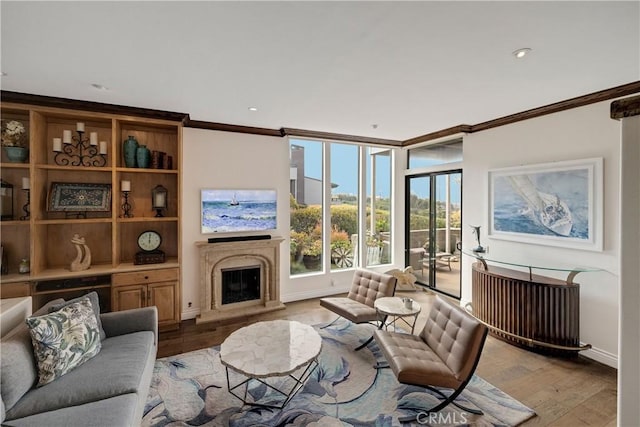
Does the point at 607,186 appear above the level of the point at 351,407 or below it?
above

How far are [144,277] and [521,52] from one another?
14.4 feet

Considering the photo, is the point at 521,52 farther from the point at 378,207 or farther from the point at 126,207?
the point at 126,207

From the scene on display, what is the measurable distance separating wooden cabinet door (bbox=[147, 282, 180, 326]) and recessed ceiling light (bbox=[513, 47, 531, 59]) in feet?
13.9

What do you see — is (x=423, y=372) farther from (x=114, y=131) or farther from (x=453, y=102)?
(x=114, y=131)

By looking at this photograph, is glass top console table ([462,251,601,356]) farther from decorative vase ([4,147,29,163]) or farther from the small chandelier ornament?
decorative vase ([4,147,29,163])

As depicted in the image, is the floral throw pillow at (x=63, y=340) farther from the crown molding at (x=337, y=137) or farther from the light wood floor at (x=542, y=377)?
the crown molding at (x=337, y=137)

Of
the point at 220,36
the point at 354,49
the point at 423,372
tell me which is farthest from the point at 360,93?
the point at 423,372

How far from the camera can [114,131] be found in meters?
3.43

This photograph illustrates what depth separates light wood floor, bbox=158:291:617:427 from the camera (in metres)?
2.22

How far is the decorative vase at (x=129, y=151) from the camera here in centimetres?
362

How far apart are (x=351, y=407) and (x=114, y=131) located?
3.91 m

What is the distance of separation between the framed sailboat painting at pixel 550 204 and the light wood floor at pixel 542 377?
4.12ft

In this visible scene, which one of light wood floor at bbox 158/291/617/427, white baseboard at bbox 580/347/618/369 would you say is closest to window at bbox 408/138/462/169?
light wood floor at bbox 158/291/617/427

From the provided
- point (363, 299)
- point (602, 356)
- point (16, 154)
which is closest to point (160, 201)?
point (16, 154)
